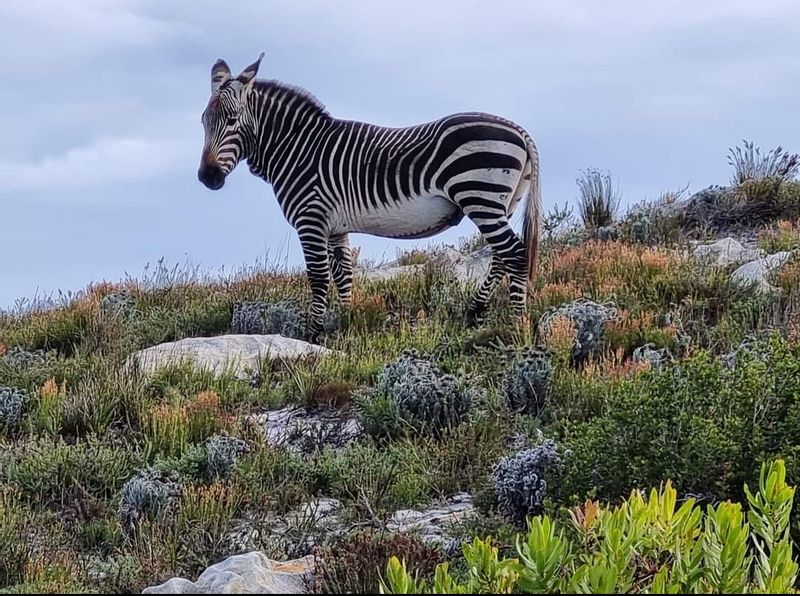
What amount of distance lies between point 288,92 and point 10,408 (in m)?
5.68

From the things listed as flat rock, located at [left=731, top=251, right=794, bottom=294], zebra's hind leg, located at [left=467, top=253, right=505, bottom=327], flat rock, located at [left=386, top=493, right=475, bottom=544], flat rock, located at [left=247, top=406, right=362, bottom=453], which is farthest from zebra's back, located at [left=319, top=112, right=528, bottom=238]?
flat rock, located at [left=386, top=493, right=475, bottom=544]

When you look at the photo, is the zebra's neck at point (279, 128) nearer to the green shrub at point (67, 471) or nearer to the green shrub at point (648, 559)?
the green shrub at point (67, 471)

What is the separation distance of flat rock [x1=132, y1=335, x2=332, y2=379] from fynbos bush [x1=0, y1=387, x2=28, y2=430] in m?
1.13

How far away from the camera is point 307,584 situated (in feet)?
12.4

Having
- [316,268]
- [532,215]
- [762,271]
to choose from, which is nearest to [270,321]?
[316,268]

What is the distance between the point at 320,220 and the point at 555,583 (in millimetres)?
8964

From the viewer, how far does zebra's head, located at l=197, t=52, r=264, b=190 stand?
11.6m

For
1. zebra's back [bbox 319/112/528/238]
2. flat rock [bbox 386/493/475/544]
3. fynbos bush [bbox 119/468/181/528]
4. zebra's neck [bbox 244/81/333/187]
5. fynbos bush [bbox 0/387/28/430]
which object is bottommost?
flat rock [bbox 386/493/475/544]

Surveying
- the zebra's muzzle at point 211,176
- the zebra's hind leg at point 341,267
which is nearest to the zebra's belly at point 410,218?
the zebra's hind leg at point 341,267

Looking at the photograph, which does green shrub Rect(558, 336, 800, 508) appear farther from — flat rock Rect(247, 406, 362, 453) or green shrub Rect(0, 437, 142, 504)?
green shrub Rect(0, 437, 142, 504)

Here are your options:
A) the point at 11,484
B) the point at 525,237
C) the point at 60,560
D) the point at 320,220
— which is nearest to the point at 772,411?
the point at 60,560

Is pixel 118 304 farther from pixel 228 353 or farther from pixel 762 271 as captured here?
pixel 762 271

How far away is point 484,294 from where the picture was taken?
10875mm

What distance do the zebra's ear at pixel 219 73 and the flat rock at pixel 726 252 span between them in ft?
20.0
